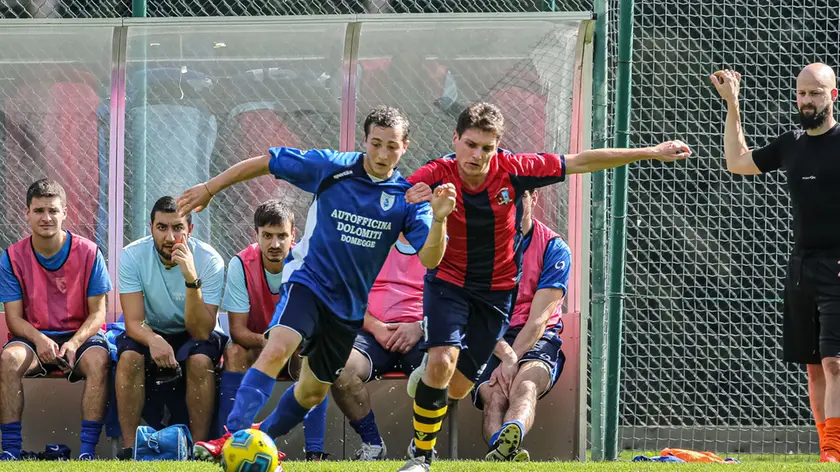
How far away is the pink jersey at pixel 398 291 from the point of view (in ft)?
21.7

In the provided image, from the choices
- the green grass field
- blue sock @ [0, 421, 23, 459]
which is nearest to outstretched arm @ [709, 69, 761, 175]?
the green grass field

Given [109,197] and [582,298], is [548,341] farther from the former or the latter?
[109,197]

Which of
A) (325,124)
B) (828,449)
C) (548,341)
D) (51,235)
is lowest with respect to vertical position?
(828,449)

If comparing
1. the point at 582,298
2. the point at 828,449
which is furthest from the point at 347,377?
the point at 828,449

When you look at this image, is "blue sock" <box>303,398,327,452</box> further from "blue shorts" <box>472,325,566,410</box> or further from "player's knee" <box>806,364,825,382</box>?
"player's knee" <box>806,364,825,382</box>

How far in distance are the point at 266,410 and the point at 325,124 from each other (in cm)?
165

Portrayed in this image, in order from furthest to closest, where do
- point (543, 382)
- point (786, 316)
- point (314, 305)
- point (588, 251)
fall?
1. point (588, 251)
2. point (543, 382)
3. point (786, 316)
4. point (314, 305)

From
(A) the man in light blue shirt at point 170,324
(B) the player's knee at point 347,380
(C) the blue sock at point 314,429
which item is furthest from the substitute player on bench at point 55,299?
(B) the player's knee at point 347,380

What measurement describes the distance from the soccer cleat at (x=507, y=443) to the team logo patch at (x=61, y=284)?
2443 millimetres

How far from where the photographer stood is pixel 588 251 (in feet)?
21.8

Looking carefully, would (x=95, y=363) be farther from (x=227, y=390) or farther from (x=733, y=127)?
(x=733, y=127)

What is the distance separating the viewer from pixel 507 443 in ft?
18.8

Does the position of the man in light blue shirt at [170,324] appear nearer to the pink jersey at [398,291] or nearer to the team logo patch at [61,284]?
the team logo patch at [61,284]

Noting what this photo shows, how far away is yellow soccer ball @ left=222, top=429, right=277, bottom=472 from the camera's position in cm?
429
